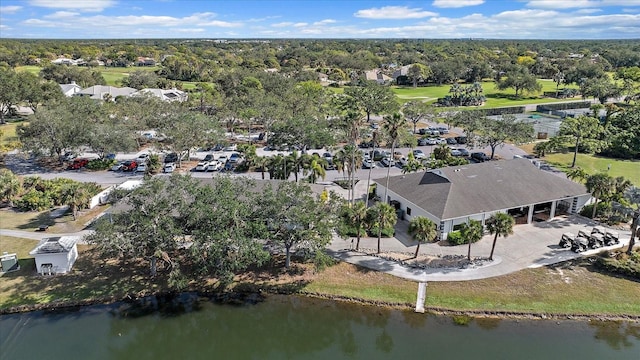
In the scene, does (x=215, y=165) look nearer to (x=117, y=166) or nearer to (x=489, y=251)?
(x=117, y=166)

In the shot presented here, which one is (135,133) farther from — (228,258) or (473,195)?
(473,195)

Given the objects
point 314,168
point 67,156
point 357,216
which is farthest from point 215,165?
point 357,216

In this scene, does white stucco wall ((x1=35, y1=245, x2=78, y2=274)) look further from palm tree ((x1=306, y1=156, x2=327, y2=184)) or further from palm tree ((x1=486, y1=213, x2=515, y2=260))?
palm tree ((x1=486, y1=213, x2=515, y2=260))

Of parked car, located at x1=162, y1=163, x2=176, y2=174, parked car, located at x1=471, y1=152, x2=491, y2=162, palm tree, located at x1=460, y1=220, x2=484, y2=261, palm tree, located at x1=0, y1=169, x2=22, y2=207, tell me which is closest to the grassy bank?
palm tree, located at x1=460, y1=220, x2=484, y2=261

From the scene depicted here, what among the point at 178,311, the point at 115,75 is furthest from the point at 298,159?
the point at 115,75

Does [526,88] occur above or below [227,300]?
above

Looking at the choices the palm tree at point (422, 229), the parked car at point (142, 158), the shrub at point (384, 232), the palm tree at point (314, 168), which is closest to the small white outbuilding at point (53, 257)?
the palm tree at point (314, 168)
